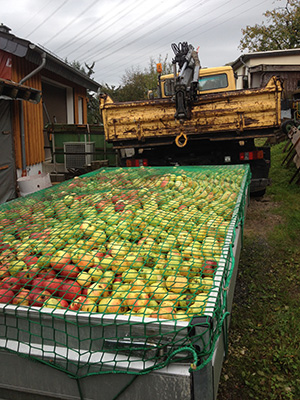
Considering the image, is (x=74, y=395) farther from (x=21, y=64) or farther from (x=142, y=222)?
(x=21, y=64)

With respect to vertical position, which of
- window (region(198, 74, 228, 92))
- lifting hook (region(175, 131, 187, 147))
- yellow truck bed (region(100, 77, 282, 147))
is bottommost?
lifting hook (region(175, 131, 187, 147))

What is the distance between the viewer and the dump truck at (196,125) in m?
7.01

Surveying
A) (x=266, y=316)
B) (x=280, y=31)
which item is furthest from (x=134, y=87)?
(x=266, y=316)

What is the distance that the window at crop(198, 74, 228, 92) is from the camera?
8.99 metres

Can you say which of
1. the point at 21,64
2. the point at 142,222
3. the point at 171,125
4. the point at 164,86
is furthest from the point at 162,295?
the point at 21,64

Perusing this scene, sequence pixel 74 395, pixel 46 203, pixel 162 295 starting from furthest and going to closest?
pixel 46 203
pixel 162 295
pixel 74 395

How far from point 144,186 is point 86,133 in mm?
8472

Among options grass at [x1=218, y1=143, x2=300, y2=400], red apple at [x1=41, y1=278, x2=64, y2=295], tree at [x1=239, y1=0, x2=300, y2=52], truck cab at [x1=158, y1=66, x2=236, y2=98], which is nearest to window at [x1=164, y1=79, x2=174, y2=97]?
truck cab at [x1=158, y1=66, x2=236, y2=98]

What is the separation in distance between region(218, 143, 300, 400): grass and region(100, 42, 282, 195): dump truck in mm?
1444

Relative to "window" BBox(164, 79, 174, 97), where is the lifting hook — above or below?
below

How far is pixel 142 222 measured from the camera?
116 inches

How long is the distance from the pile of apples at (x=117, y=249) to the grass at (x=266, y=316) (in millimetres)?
1211

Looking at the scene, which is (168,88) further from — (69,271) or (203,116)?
(69,271)

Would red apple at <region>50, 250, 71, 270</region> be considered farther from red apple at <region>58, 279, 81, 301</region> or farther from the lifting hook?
the lifting hook
